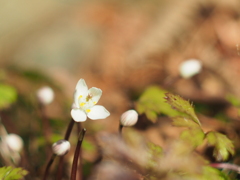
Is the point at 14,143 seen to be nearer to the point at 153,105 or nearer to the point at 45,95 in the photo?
the point at 45,95

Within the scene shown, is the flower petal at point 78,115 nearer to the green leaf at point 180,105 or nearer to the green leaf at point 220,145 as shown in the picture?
the green leaf at point 180,105

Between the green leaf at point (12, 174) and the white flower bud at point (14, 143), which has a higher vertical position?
the green leaf at point (12, 174)

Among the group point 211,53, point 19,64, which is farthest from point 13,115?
point 211,53

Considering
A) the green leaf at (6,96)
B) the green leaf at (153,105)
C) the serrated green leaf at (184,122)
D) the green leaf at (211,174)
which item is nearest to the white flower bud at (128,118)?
the green leaf at (153,105)

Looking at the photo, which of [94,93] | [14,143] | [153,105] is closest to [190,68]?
[153,105]

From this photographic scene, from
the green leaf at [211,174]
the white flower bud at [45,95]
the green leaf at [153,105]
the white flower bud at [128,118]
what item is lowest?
the green leaf at [211,174]

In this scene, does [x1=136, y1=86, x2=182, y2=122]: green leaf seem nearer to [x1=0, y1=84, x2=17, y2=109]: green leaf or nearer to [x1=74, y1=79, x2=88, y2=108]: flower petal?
[x1=74, y1=79, x2=88, y2=108]: flower petal
